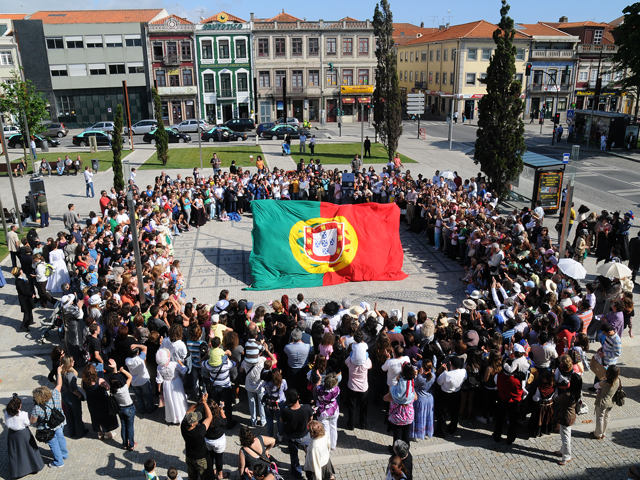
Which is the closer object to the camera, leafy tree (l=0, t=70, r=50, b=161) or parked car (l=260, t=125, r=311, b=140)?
leafy tree (l=0, t=70, r=50, b=161)

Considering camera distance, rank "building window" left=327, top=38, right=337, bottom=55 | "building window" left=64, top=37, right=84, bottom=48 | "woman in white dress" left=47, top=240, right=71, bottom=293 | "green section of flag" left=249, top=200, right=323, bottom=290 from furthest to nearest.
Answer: "building window" left=327, top=38, right=337, bottom=55
"building window" left=64, top=37, right=84, bottom=48
"green section of flag" left=249, top=200, right=323, bottom=290
"woman in white dress" left=47, top=240, right=71, bottom=293

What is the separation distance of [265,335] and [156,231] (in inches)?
298

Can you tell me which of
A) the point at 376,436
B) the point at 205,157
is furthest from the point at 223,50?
the point at 376,436

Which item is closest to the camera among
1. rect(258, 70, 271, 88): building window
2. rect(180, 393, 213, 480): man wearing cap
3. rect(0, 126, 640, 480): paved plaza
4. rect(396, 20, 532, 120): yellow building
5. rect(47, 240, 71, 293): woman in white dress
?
rect(180, 393, 213, 480): man wearing cap

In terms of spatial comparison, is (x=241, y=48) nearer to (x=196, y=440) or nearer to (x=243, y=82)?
(x=243, y=82)

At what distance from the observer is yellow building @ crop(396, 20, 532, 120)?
194 ft

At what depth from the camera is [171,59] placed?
55.9 metres

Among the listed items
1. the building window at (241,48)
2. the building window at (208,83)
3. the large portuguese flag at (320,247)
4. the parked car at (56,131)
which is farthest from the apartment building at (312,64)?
the large portuguese flag at (320,247)

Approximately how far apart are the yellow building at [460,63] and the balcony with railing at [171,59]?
29.4m

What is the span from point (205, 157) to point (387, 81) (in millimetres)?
13575

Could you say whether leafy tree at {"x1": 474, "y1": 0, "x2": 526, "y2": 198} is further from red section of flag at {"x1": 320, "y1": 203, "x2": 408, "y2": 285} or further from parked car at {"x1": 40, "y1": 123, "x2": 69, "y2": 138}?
parked car at {"x1": 40, "y1": 123, "x2": 69, "y2": 138}

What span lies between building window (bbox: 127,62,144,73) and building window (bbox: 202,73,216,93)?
6.60 metres

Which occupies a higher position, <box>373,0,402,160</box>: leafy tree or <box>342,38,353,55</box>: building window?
<box>342,38,353,55</box>: building window

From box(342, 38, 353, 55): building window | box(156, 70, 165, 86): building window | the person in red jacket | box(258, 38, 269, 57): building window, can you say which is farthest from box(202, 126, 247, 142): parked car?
the person in red jacket
